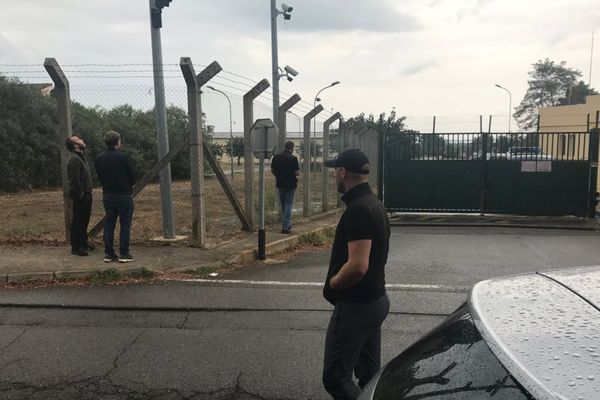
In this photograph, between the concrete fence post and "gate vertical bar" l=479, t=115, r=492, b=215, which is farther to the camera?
"gate vertical bar" l=479, t=115, r=492, b=215

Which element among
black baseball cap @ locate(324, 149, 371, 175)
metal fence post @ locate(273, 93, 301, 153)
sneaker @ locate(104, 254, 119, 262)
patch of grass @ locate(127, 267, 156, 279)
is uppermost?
metal fence post @ locate(273, 93, 301, 153)

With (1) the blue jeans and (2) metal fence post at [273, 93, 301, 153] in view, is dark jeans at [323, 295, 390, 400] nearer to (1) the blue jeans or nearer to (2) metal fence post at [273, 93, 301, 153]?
(1) the blue jeans

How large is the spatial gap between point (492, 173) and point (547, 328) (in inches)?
509

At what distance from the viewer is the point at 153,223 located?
12.1 m

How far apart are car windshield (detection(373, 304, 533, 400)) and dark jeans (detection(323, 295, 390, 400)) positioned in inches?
39.1

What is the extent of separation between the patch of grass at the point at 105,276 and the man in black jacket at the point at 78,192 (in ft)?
3.38

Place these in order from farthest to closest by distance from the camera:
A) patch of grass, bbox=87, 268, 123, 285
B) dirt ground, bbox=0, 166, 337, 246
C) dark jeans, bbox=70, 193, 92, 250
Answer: dirt ground, bbox=0, 166, 337, 246
dark jeans, bbox=70, 193, 92, 250
patch of grass, bbox=87, 268, 123, 285

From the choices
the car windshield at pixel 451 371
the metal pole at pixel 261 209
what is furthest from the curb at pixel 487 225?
the car windshield at pixel 451 371

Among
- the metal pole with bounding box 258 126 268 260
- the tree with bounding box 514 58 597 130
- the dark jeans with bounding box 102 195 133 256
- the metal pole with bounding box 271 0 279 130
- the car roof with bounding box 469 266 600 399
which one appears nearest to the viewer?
the car roof with bounding box 469 266 600 399

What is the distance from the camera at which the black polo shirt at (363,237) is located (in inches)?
122

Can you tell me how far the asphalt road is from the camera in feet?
13.2

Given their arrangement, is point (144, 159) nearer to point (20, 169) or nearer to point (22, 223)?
point (20, 169)

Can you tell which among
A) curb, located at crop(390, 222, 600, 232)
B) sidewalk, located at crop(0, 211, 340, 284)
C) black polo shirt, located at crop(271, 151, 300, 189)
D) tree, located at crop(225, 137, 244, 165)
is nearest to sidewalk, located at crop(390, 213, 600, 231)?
curb, located at crop(390, 222, 600, 232)

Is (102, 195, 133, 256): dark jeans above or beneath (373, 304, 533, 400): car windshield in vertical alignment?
beneath
